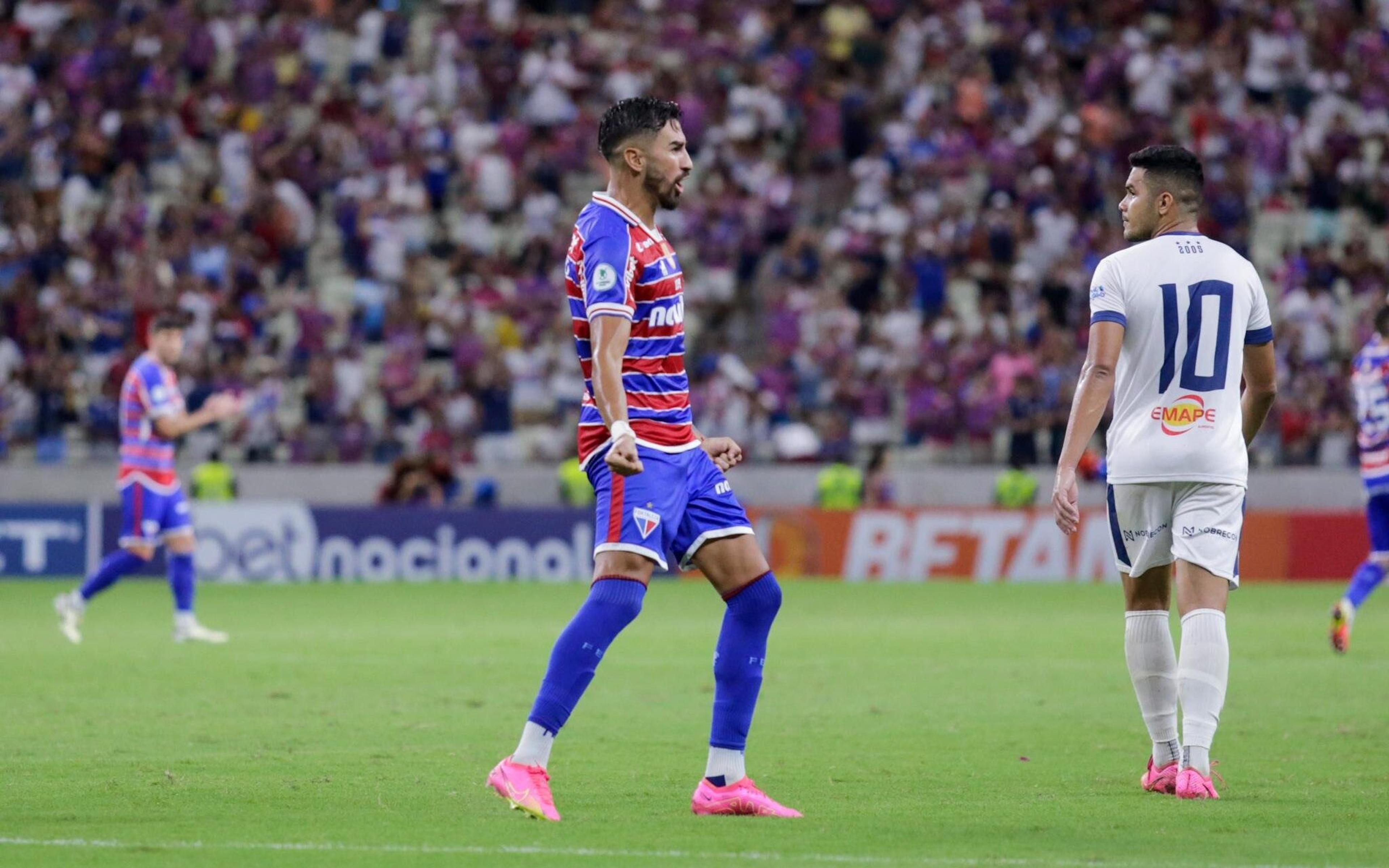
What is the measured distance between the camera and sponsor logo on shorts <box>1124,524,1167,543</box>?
750 centimetres

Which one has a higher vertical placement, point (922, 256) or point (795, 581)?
point (922, 256)

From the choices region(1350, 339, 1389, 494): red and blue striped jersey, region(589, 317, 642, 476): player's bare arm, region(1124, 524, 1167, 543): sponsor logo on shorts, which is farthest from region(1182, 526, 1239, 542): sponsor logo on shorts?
region(1350, 339, 1389, 494): red and blue striped jersey

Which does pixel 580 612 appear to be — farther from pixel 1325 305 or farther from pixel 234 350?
pixel 1325 305

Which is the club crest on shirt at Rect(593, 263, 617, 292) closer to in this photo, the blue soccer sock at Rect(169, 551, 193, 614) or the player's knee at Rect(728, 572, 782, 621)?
the player's knee at Rect(728, 572, 782, 621)

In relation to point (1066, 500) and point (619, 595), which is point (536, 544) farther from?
point (619, 595)

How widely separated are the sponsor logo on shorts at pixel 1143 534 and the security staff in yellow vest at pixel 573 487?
1680 centimetres

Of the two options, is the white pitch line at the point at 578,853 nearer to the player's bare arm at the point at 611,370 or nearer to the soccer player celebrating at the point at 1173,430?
the player's bare arm at the point at 611,370

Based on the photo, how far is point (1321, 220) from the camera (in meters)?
27.6

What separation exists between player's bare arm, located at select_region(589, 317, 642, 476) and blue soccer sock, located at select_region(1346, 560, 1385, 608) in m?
8.97

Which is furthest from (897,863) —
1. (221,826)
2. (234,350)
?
(234,350)

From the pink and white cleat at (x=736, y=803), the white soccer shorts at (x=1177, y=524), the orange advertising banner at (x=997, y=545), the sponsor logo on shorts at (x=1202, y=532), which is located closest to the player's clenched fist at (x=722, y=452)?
the pink and white cleat at (x=736, y=803)

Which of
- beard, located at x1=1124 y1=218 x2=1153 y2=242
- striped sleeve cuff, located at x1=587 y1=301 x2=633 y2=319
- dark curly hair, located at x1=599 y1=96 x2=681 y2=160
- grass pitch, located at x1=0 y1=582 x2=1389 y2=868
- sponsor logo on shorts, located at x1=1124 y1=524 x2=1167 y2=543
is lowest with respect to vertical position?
grass pitch, located at x1=0 y1=582 x2=1389 y2=868

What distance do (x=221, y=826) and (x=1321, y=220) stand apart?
78.2 ft

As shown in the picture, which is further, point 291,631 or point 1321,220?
point 1321,220
